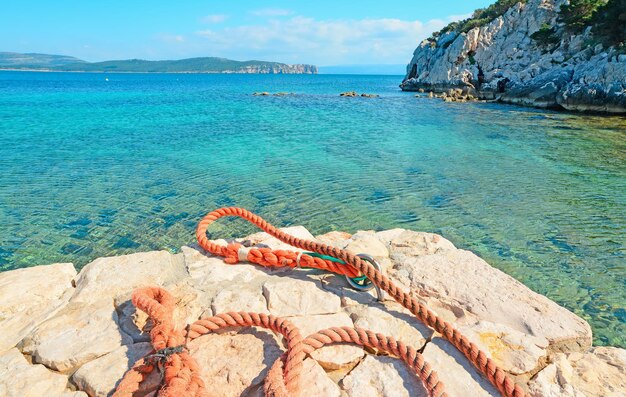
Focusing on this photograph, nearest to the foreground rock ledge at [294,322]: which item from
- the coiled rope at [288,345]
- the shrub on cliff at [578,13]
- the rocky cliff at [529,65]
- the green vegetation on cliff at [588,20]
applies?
the coiled rope at [288,345]

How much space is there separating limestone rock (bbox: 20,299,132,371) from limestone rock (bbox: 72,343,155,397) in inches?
4.8

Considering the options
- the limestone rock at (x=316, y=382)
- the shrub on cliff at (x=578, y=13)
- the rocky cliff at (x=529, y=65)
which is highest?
the shrub on cliff at (x=578, y=13)

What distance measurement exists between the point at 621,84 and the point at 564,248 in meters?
28.3

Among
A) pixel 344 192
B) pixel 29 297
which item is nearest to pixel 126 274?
pixel 29 297

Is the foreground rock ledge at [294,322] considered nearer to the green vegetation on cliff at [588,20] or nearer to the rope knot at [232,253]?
the rope knot at [232,253]

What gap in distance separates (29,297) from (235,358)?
2568mm

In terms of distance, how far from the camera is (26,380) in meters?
2.82

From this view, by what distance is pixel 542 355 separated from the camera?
3049 millimetres

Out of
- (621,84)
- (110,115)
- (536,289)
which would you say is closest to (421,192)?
(536,289)

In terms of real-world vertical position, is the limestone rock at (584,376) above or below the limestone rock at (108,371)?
above

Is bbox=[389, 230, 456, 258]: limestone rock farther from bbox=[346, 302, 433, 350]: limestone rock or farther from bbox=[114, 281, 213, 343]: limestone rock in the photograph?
bbox=[114, 281, 213, 343]: limestone rock

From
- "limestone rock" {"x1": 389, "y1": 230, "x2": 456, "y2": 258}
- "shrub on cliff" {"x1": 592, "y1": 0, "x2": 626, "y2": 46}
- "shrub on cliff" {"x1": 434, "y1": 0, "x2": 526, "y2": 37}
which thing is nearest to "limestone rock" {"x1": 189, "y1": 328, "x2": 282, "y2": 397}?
"limestone rock" {"x1": 389, "y1": 230, "x2": 456, "y2": 258}

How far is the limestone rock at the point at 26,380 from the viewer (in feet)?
8.92

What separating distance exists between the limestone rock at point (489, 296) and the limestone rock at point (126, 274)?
265 centimetres
